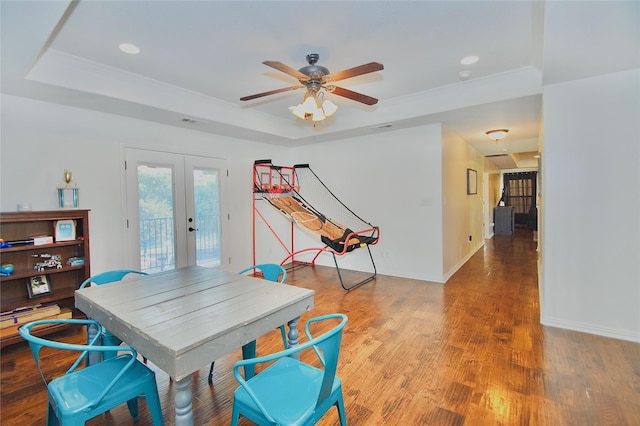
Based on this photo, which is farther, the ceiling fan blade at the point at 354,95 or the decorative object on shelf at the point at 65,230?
the decorative object on shelf at the point at 65,230

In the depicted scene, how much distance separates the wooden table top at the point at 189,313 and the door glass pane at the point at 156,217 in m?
Answer: 2.07

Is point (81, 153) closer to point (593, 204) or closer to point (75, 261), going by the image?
point (75, 261)

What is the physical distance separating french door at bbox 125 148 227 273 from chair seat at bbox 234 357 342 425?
3.27 meters

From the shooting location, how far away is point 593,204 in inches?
113

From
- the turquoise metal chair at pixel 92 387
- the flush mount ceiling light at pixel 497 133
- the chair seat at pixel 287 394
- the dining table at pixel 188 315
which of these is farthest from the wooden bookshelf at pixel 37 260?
the flush mount ceiling light at pixel 497 133

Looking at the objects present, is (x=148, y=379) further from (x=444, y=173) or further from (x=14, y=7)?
(x=444, y=173)

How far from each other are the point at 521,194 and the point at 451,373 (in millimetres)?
12150

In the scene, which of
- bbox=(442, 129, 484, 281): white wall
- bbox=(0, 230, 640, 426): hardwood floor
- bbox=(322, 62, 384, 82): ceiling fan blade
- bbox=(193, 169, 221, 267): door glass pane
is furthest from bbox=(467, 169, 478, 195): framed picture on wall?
bbox=(193, 169, 221, 267): door glass pane

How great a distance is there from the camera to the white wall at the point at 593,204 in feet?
9.00

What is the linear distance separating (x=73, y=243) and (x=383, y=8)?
3629 mm

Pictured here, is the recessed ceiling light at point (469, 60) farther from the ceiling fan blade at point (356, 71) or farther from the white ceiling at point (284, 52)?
the ceiling fan blade at point (356, 71)

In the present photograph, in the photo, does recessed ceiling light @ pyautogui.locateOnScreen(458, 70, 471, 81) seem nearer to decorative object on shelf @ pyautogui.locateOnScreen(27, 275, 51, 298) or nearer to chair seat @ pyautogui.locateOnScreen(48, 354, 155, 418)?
chair seat @ pyautogui.locateOnScreen(48, 354, 155, 418)

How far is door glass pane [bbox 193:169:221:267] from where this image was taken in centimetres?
472

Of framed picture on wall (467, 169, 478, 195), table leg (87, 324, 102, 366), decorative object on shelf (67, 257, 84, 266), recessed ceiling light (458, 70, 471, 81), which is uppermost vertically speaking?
recessed ceiling light (458, 70, 471, 81)
